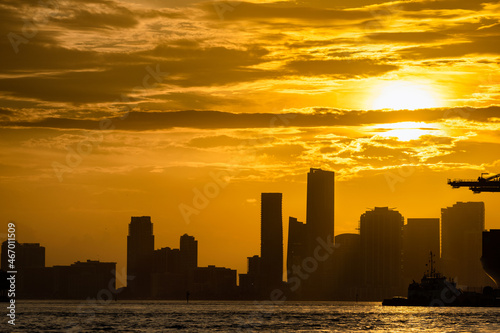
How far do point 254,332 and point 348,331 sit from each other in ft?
45.8

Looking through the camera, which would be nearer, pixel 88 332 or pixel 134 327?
pixel 88 332

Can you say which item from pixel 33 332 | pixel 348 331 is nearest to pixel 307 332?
pixel 348 331

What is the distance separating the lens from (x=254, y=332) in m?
133

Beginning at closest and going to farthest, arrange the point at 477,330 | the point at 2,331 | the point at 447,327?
1. the point at 2,331
2. the point at 477,330
3. the point at 447,327

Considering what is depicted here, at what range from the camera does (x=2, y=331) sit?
417 ft

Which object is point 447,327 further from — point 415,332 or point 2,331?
point 2,331

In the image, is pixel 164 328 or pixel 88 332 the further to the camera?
pixel 164 328

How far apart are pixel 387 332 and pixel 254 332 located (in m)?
19.2

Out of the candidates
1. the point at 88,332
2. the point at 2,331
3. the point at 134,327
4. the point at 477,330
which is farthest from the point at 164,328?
the point at 477,330

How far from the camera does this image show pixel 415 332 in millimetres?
134125

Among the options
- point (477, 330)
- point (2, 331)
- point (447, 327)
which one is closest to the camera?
point (2, 331)

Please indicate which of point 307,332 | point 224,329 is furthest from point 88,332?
point 307,332

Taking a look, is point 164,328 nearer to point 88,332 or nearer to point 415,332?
point 88,332

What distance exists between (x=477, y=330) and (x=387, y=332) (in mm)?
13060
